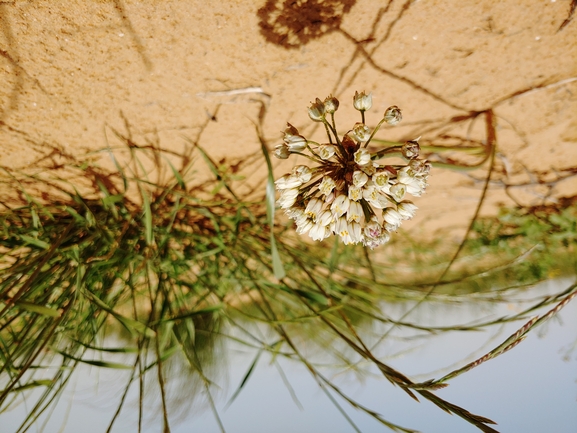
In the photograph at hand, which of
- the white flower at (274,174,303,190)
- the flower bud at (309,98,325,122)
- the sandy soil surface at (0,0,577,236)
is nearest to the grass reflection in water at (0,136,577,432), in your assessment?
the sandy soil surface at (0,0,577,236)

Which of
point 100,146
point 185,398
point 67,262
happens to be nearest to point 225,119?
point 100,146

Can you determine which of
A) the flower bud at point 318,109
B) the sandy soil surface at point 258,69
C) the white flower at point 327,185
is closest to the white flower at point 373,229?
the white flower at point 327,185

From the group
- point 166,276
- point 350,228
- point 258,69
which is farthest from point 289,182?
point 166,276

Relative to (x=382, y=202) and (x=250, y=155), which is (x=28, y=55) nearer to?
(x=250, y=155)

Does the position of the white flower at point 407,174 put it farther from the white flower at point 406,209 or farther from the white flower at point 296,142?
the white flower at point 296,142

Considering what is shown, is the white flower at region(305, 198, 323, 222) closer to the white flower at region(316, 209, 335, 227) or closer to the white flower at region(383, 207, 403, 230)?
the white flower at region(316, 209, 335, 227)
